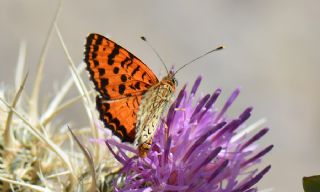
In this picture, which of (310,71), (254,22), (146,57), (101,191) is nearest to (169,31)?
(146,57)

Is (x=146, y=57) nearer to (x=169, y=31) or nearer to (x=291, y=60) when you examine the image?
(x=169, y=31)

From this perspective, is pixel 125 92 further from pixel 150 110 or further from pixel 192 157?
pixel 192 157

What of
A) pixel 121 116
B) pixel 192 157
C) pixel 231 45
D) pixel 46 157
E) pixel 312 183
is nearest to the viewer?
pixel 312 183

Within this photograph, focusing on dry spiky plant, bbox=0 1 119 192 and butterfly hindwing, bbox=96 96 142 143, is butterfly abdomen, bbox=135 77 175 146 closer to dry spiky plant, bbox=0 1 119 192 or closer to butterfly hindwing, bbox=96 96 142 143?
butterfly hindwing, bbox=96 96 142 143

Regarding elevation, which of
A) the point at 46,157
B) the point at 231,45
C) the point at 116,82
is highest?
the point at 231,45

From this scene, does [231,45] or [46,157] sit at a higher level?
[231,45]

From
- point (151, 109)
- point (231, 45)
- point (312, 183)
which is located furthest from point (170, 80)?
point (231, 45)

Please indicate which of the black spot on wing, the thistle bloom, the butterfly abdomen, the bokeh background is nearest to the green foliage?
the thistle bloom

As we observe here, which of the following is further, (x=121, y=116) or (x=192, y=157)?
(x=192, y=157)
